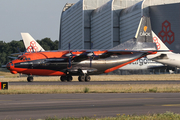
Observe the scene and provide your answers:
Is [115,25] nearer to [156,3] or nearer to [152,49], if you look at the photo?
[156,3]

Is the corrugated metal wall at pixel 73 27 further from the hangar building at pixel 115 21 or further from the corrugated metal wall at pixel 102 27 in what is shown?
the corrugated metal wall at pixel 102 27

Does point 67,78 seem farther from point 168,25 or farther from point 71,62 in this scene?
point 168,25

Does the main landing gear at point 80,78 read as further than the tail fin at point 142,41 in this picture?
No

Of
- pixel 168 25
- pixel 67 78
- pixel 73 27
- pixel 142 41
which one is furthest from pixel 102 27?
pixel 67 78

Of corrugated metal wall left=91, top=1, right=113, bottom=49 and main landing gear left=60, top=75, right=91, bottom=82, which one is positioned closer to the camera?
main landing gear left=60, top=75, right=91, bottom=82

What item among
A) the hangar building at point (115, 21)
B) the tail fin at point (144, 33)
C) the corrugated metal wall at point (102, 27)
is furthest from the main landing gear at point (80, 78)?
the corrugated metal wall at point (102, 27)

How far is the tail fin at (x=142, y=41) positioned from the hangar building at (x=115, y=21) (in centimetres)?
5370

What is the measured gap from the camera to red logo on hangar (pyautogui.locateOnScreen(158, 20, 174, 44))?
106 metres

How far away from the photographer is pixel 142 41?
2078 inches

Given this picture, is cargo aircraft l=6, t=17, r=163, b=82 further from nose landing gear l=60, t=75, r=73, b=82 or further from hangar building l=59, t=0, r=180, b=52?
hangar building l=59, t=0, r=180, b=52

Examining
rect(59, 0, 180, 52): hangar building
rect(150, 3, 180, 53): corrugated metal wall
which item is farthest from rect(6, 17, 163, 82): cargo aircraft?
rect(59, 0, 180, 52): hangar building

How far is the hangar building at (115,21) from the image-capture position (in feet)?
347

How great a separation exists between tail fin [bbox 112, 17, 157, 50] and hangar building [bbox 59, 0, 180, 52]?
2114 inches

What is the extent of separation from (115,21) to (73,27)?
87.4 ft
